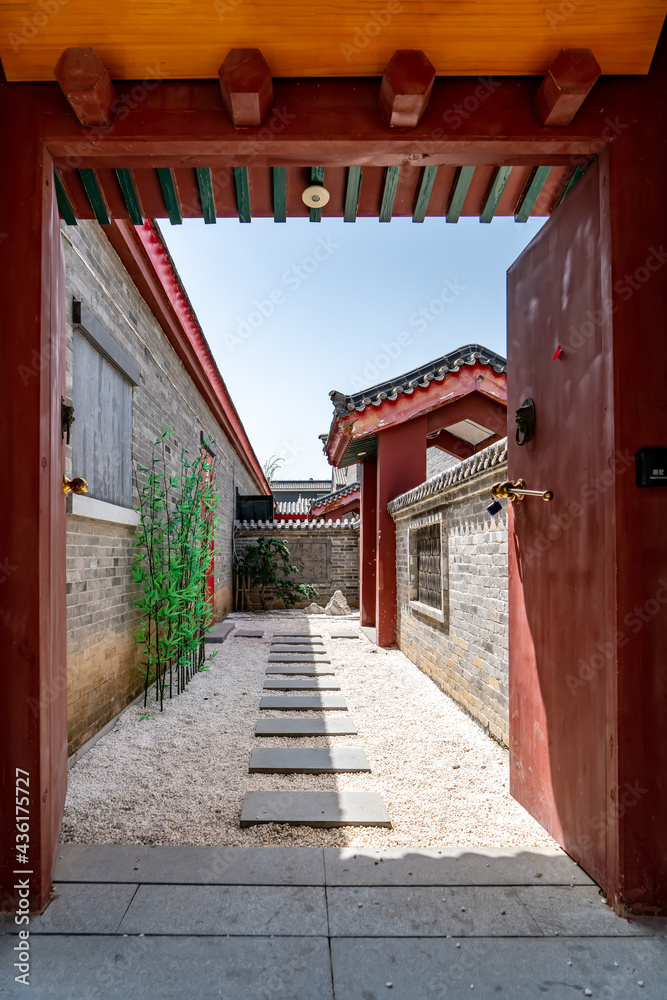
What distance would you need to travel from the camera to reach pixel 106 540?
4.27 m

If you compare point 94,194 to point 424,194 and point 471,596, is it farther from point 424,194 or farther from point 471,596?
point 471,596

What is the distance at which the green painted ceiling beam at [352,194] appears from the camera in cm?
244

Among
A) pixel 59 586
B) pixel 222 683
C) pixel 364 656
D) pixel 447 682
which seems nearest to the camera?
pixel 59 586

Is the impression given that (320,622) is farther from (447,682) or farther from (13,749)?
(13,749)

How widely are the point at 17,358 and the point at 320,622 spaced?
9165 mm

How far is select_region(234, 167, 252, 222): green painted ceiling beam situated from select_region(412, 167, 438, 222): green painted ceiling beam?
74cm

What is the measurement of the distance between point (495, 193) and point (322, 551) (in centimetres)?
1128

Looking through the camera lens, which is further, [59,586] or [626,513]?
[59,586]

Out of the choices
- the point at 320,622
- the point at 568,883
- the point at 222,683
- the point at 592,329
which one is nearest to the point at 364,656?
the point at 222,683

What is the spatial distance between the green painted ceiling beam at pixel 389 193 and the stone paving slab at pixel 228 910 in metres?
2.74

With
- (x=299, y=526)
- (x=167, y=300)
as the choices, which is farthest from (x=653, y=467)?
(x=299, y=526)

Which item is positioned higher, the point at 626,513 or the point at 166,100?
the point at 166,100

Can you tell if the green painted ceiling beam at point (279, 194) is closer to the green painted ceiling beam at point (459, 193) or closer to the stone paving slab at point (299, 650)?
the green painted ceiling beam at point (459, 193)

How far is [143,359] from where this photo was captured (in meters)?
5.43
